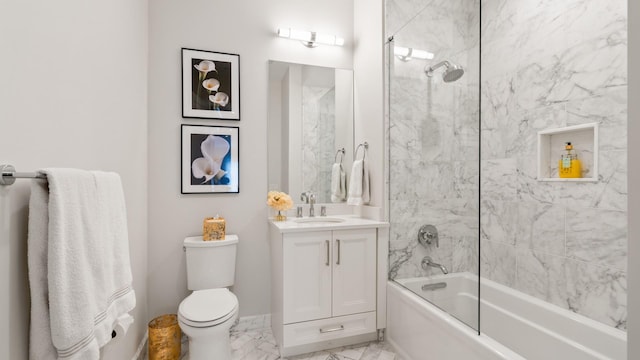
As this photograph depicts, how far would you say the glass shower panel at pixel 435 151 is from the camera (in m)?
1.61

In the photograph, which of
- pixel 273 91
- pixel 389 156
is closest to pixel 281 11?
pixel 273 91

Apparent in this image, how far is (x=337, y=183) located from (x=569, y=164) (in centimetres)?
161

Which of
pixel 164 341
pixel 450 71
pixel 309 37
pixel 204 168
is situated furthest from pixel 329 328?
pixel 309 37

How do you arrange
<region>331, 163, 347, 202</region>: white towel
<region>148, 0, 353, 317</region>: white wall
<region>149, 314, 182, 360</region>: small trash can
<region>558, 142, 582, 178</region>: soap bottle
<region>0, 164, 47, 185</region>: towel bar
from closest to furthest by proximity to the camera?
<region>0, 164, 47, 185</region>: towel bar → <region>558, 142, 582, 178</region>: soap bottle → <region>149, 314, 182, 360</region>: small trash can → <region>148, 0, 353, 317</region>: white wall → <region>331, 163, 347, 202</region>: white towel

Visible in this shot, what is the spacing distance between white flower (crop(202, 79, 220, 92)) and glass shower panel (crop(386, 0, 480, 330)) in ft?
4.42

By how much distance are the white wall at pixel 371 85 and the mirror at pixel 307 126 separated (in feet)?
0.43

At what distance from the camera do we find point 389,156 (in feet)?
7.43

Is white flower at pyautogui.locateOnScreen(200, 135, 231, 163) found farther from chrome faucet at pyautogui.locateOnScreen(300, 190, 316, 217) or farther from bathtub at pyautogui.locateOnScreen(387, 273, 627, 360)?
bathtub at pyautogui.locateOnScreen(387, 273, 627, 360)

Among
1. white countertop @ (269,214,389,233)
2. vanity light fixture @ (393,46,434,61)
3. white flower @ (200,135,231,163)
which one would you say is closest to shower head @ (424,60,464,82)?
vanity light fixture @ (393,46,434,61)

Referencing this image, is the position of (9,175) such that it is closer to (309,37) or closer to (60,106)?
(60,106)

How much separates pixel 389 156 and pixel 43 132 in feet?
6.34

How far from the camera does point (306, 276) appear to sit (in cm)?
204

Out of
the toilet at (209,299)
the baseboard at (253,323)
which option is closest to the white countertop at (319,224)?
the toilet at (209,299)

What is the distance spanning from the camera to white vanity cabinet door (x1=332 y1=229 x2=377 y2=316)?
82.7 inches
